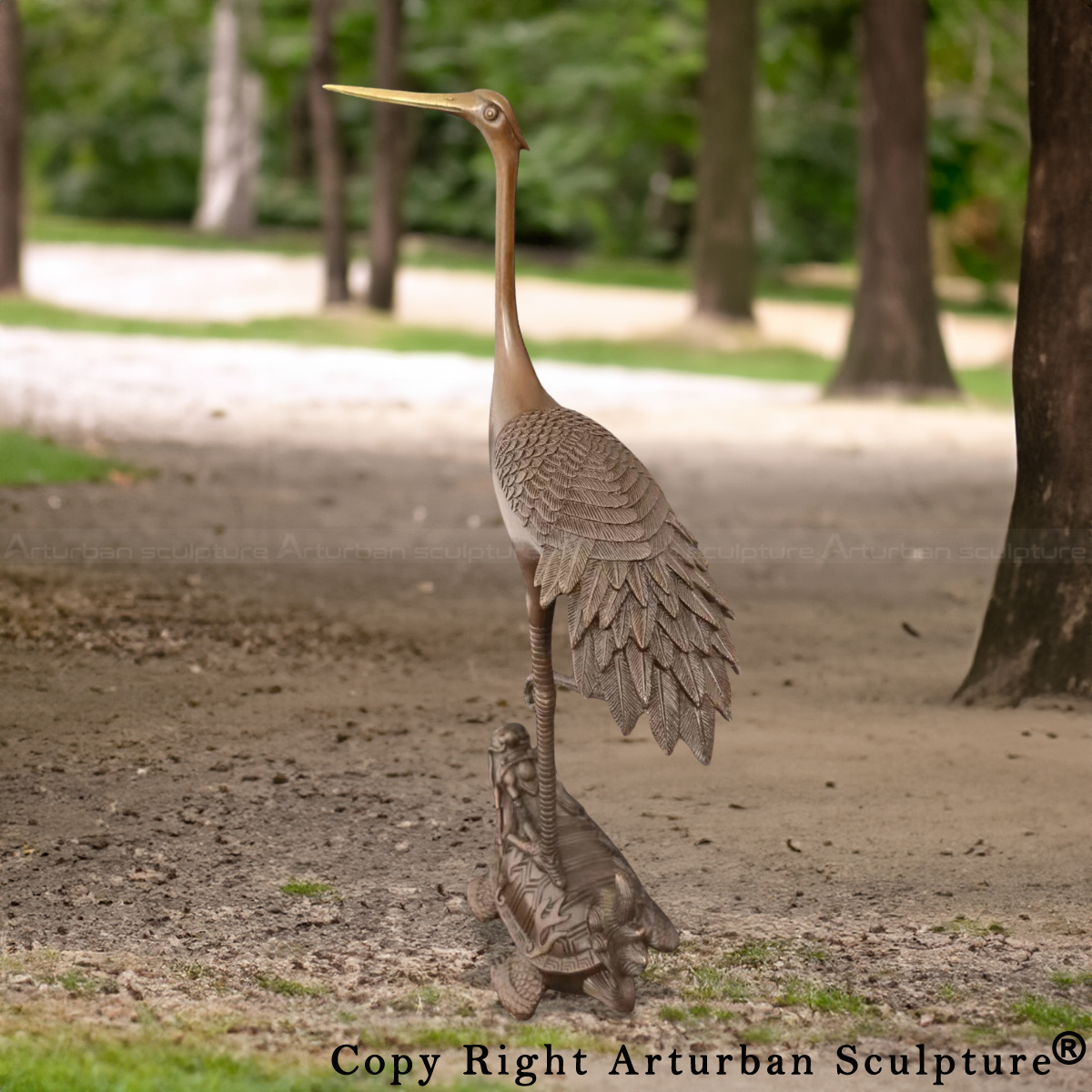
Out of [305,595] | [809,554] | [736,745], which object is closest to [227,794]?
[736,745]

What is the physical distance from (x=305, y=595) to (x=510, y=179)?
15.8 ft

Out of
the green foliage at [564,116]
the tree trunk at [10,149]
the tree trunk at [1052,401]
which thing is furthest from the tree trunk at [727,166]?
the tree trunk at [1052,401]

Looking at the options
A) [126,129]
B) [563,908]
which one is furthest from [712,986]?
[126,129]

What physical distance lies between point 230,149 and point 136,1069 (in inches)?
1499

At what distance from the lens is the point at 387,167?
24.0 m

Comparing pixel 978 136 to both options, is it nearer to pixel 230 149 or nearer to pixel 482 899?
pixel 230 149

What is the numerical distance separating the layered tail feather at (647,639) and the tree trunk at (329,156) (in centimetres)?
2112

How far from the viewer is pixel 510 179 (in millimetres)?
4777

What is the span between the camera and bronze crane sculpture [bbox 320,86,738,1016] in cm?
407

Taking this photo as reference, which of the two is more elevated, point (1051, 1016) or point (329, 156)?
point (329, 156)

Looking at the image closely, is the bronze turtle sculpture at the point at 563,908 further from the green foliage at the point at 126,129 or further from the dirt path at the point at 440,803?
the green foliage at the point at 126,129

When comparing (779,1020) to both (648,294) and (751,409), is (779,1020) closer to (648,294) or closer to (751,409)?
(751,409)

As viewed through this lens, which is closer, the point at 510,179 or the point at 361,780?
the point at 510,179

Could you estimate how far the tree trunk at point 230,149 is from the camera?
3959cm
